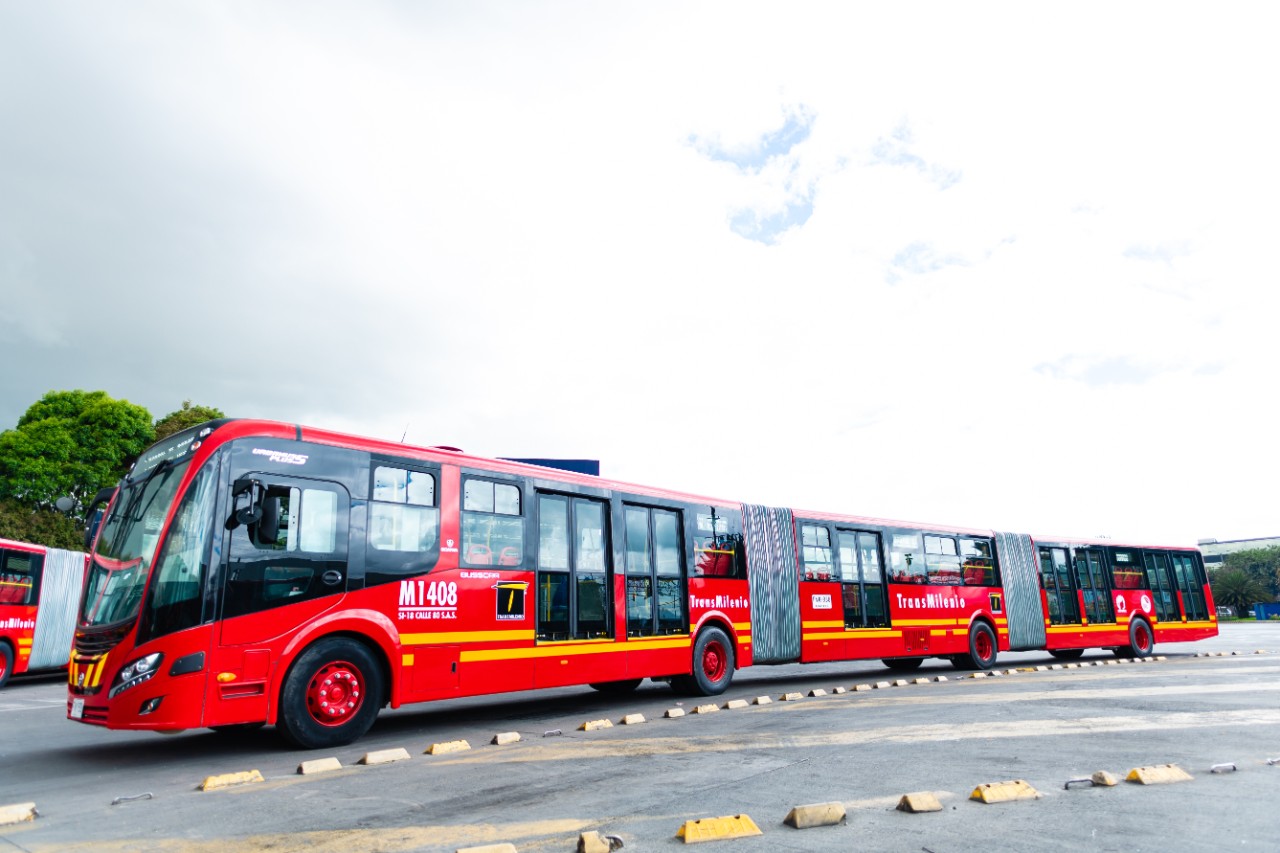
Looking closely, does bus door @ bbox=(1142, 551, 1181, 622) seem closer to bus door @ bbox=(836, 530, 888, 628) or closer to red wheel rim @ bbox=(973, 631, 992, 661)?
red wheel rim @ bbox=(973, 631, 992, 661)

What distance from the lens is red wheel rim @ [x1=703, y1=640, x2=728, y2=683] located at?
1303 cm

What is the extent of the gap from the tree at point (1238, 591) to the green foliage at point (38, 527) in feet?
292

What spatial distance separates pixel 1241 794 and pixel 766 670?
16047 mm

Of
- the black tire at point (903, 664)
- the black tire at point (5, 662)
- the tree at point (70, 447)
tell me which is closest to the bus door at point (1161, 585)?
the black tire at point (903, 664)

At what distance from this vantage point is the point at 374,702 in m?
8.29

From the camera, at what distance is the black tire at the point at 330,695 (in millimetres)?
7711

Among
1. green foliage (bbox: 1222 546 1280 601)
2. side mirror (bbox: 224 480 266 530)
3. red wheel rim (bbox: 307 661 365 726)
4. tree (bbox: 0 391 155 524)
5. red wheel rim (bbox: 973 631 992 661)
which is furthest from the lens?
green foliage (bbox: 1222 546 1280 601)

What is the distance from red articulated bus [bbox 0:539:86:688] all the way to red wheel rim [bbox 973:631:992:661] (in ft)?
64.2

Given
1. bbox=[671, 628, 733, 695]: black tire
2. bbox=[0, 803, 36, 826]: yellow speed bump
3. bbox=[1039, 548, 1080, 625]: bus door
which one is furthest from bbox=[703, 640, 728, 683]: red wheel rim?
bbox=[1039, 548, 1080, 625]: bus door

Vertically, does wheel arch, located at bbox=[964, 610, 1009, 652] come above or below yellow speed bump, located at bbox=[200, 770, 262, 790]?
above

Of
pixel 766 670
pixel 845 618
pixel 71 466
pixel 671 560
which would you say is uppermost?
pixel 71 466

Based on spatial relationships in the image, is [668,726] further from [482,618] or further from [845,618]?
[845,618]

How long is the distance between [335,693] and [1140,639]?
22057 millimetres

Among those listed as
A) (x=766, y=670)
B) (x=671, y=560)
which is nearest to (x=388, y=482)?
(x=671, y=560)
